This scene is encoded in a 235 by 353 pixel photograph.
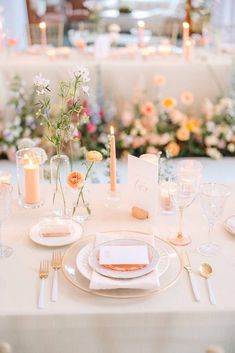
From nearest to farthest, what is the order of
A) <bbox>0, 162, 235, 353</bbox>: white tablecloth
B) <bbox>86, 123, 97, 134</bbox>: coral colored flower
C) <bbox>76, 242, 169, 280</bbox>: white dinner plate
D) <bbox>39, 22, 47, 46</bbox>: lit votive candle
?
<bbox>0, 162, 235, 353</bbox>: white tablecloth, <bbox>76, 242, 169, 280</bbox>: white dinner plate, <bbox>86, 123, 97, 134</bbox>: coral colored flower, <bbox>39, 22, 47, 46</bbox>: lit votive candle

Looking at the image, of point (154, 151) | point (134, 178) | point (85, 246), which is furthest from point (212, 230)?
point (154, 151)

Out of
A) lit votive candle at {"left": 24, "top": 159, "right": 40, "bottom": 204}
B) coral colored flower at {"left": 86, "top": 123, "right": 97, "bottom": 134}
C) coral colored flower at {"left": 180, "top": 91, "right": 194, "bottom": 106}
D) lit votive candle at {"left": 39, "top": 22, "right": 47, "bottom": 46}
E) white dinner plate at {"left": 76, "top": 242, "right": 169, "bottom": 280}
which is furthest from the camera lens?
lit votive candle at {"left": 39, "top": 22, "right": 47, "bottom": 46}

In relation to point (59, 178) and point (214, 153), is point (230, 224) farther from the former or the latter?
point (214, 153)

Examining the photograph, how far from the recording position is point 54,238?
4.93ft

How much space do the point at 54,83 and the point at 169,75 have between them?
0.74 meters

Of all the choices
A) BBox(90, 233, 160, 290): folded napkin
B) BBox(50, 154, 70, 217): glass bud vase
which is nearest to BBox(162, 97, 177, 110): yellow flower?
BBox(50, 154, 70, 217): glass bud vase

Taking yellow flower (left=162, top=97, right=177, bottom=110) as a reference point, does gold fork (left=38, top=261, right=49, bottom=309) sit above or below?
above

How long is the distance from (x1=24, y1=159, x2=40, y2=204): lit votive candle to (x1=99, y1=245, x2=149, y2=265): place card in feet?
1.37

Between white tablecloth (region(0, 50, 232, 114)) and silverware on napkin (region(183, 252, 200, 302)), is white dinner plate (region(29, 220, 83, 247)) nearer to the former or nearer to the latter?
silverware on napkin (region(183, 252, 200, 302))

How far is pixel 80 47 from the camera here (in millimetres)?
3752

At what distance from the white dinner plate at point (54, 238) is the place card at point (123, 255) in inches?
5.3

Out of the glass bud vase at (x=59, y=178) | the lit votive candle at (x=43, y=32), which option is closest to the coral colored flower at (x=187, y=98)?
the lit votive candle at (x=43, y=32)

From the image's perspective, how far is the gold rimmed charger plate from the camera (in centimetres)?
126

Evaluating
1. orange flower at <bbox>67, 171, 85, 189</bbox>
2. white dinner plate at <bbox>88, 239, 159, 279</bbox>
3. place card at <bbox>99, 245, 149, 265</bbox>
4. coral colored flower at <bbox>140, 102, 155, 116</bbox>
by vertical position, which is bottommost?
coral colored flower at <bbox>140, 102, 155, 116</bbox>
